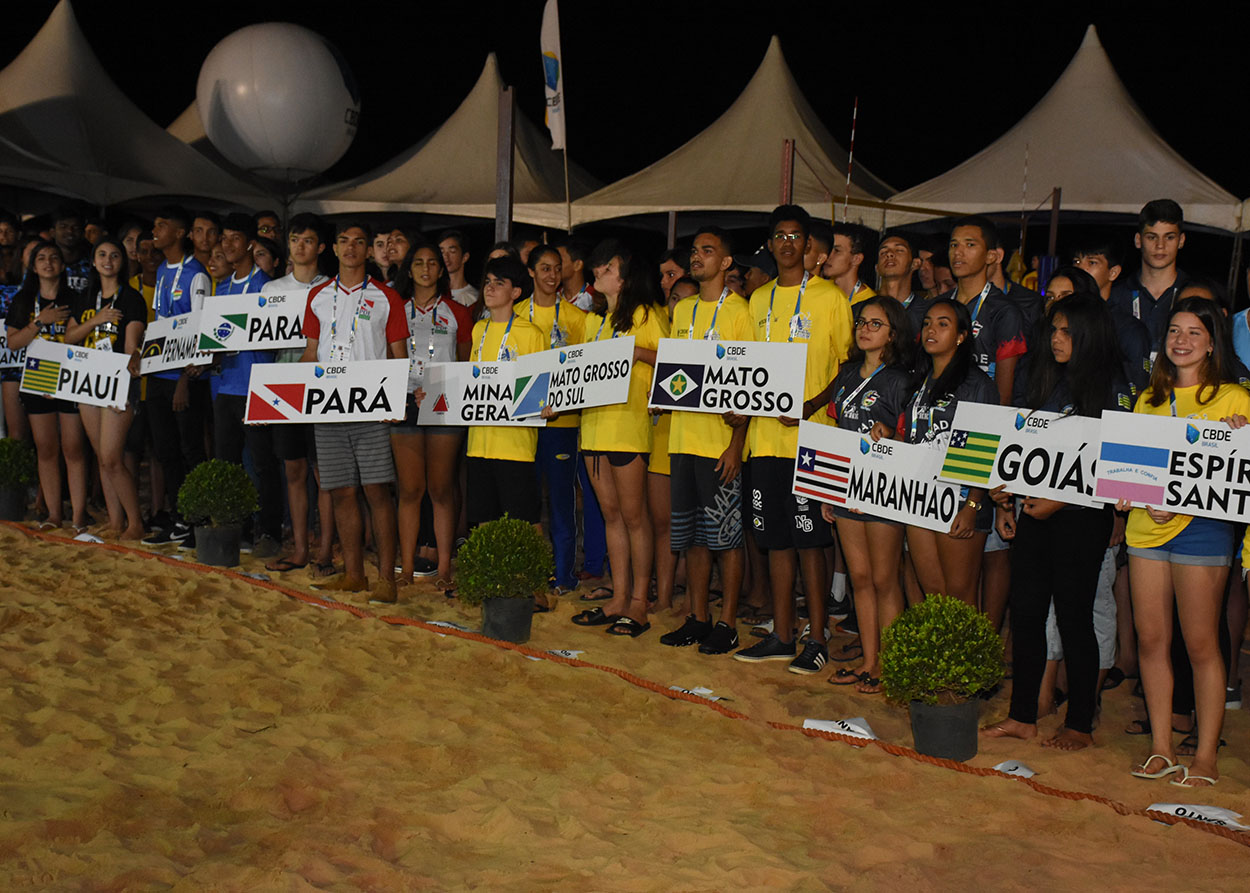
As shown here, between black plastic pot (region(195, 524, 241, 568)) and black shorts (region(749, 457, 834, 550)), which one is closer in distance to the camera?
black shorts (region(749, 457, 834, 550))

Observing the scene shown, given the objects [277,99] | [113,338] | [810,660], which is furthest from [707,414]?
[277,99]

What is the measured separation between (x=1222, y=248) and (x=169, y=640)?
2176 centimetres

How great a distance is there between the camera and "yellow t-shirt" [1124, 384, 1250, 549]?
14.9ft

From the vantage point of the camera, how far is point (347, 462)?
281 inches

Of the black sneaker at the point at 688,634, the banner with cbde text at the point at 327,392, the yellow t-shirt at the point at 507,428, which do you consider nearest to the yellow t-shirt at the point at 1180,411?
the black sneaker at the point at 688,634

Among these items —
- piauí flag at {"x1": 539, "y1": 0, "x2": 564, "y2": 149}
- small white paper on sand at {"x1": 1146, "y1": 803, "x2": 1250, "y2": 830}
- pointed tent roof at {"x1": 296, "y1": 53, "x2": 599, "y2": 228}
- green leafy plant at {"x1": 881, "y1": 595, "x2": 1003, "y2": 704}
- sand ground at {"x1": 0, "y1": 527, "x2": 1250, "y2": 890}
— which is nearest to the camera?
sand ground at {"x1": 0, "y1": 527, "x2": 1250, "y2": 890}

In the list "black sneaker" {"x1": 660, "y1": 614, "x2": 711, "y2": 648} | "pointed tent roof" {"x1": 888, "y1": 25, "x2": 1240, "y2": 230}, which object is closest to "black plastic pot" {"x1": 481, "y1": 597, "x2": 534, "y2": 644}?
"black sneaker" {"x1": 660, "y1": 614, "x2": 711, "y2": 648}

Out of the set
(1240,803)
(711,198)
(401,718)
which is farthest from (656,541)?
(711,198)

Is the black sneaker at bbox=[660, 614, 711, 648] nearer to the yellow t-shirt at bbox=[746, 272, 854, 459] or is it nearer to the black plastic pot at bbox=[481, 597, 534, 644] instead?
the black plastic pot at bbox=[481, 597, 534, 644]

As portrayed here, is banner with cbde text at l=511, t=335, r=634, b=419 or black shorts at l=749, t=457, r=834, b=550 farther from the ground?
banner with cbde text at l=511, t=335, r=634, b=419

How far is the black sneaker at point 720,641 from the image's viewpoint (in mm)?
6219

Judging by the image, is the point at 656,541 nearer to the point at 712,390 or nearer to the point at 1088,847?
the point at 712,390

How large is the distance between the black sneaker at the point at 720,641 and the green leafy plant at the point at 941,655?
1411 millimetres

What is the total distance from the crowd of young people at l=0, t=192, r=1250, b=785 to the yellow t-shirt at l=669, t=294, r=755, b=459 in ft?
0.05
